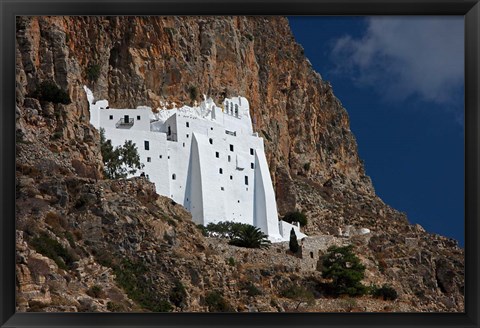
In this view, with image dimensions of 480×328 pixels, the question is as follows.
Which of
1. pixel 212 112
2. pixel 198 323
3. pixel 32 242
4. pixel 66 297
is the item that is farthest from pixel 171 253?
pixel 198 323

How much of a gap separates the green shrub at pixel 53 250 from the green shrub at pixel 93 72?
593 inches

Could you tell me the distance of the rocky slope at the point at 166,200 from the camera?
25109mm

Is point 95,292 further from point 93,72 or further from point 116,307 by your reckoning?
point 93,72

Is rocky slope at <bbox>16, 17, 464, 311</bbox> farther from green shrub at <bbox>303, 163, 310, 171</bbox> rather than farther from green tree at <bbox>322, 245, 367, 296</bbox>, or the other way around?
green tree at <bbox>322, 245, 367, 296</bbox>

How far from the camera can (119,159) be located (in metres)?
33.4

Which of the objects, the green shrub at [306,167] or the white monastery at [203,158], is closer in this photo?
the white monastery at [203,158]

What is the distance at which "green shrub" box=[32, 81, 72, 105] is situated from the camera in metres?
32.0

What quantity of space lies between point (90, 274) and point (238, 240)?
1029 centimetres

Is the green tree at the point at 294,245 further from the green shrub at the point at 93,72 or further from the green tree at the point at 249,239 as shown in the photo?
the green shrub at the point at 93,72

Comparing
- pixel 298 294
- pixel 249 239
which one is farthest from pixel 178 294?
pixel 249 239

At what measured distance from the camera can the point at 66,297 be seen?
19.9 metres

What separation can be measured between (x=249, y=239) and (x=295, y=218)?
9.04 meters
